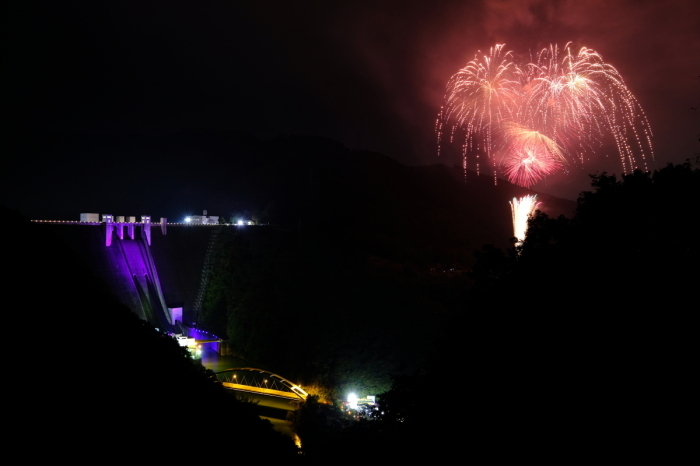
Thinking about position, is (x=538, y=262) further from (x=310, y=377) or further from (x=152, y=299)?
(x=152, y=299)

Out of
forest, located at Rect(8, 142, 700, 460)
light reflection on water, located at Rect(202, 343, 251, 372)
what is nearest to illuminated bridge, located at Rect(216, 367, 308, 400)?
light reflection on water, located at Rect(202, 343, 251, 372)

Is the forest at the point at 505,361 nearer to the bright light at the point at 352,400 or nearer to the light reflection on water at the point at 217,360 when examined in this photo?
the bright light at the point at 352,400

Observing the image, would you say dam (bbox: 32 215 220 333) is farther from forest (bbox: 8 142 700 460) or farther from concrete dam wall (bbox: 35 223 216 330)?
forest (bbox: 8 142 700 460)

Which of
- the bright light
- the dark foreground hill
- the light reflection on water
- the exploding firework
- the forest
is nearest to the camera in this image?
the forest

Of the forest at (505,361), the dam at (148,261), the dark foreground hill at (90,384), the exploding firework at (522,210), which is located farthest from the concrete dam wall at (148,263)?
the exploding firework at (522,210)

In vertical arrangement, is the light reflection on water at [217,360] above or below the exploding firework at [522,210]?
below

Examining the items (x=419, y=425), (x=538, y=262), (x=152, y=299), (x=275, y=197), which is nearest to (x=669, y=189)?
(x=538, y=262)

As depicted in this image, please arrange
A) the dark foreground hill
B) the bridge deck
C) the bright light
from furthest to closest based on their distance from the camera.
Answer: the bright light < the bridge deck < the dark foreground hill

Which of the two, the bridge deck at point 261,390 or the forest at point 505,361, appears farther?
the bridge deck at point 261,390
